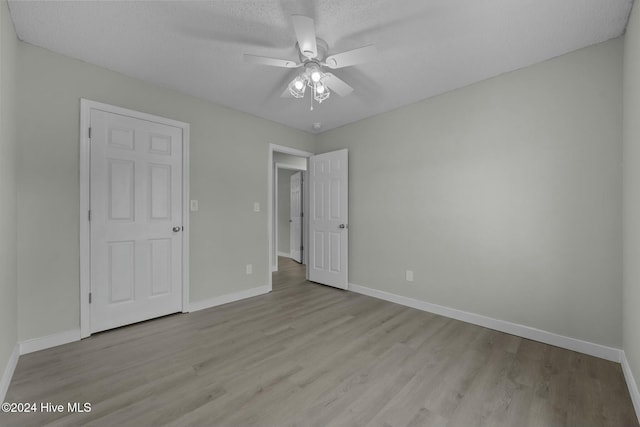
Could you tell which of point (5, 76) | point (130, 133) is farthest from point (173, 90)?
point (5, 76)

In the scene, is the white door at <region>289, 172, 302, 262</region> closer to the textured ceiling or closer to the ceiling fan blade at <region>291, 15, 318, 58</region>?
the textured ceiling

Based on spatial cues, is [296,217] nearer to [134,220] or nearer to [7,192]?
[134,220]

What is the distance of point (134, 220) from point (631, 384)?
408 centimetres

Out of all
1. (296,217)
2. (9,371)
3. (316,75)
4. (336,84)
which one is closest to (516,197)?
(336,84)

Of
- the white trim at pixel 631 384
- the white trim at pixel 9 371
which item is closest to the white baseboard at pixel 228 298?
the white trim at pixel 9 371

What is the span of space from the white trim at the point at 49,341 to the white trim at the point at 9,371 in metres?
0.05

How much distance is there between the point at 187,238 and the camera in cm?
302

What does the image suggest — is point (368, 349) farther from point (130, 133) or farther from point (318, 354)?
point (130, 133)

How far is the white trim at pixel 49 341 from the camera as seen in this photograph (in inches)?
82.7

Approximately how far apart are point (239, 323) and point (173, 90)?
2.62 meters

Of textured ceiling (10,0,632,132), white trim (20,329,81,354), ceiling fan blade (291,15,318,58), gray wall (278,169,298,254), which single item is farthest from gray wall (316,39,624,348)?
gray wall (278,169,298,254)

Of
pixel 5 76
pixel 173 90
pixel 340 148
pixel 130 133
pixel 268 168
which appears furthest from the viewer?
pixel 340 148

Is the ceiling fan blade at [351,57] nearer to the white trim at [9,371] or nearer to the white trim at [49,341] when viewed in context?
the white trim at [9,371]

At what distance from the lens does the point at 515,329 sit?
8.09ft
